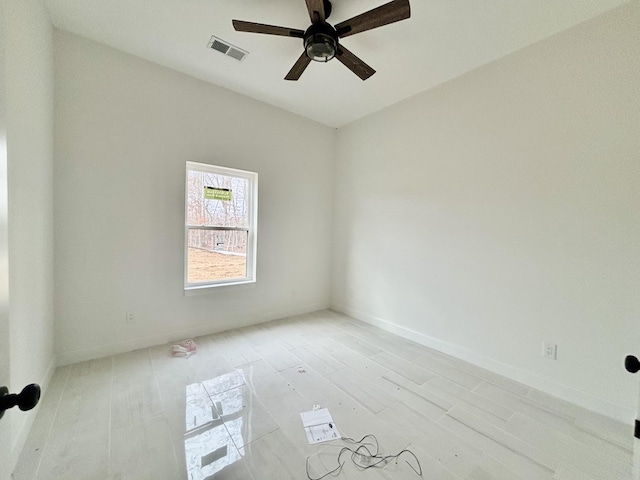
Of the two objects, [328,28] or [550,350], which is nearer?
[328,28]

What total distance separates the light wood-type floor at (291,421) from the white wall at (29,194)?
1.04 ft

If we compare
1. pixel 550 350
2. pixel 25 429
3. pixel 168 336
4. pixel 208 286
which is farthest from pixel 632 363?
pixel 168 336

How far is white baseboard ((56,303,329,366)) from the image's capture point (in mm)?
2354

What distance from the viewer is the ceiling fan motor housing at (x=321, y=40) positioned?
73.3 inches

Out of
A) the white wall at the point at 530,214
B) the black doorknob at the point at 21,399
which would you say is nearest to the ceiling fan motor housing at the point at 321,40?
the white wall at the point at 530,214

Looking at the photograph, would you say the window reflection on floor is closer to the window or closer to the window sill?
the window sill

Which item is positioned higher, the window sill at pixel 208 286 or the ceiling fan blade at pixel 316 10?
the ceiling fan blade at pixel 316 10

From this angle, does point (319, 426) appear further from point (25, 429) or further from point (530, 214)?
point (530, 214)

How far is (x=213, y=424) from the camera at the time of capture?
1680 mm

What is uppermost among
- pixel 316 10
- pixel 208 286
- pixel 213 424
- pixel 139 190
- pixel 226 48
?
pixel 226 48

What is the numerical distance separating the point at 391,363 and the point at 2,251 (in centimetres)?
269

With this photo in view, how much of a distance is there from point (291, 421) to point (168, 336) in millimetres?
1844

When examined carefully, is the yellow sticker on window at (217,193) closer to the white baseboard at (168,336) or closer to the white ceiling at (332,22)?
the white ceiling at (332,22)

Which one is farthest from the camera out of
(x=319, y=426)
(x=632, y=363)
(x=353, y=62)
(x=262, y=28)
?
(x=353, y=62)
